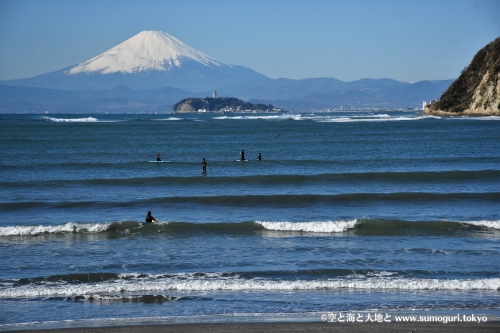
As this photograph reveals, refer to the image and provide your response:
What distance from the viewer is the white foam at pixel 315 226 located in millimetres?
22469

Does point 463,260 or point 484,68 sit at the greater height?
point 484,68

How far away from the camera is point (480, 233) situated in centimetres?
2120

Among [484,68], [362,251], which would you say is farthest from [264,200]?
[484,68]

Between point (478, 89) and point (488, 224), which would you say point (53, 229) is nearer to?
point (488, 224)

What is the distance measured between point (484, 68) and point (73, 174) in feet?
339

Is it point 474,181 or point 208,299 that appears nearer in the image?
point 208,299

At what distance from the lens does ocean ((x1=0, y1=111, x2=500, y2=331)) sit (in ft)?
44.6

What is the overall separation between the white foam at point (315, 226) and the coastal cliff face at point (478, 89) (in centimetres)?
10142

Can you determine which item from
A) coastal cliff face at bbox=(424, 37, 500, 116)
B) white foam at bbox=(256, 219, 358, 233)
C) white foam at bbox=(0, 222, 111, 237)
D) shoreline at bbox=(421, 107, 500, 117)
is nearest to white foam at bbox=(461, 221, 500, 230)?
white foam at bbox=(256, 219, 358, 233)

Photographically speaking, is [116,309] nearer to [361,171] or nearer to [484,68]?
[361,171]

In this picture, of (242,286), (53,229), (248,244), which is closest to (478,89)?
(248,244)

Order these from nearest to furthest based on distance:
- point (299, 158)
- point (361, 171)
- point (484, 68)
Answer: point (361, 171) → point (299, 158) → point (484, 68)

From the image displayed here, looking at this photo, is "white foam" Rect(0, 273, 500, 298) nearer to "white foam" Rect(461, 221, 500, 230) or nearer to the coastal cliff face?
"white foam" Rect(461, 221, 500, 230)

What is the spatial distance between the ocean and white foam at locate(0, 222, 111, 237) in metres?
0.05
